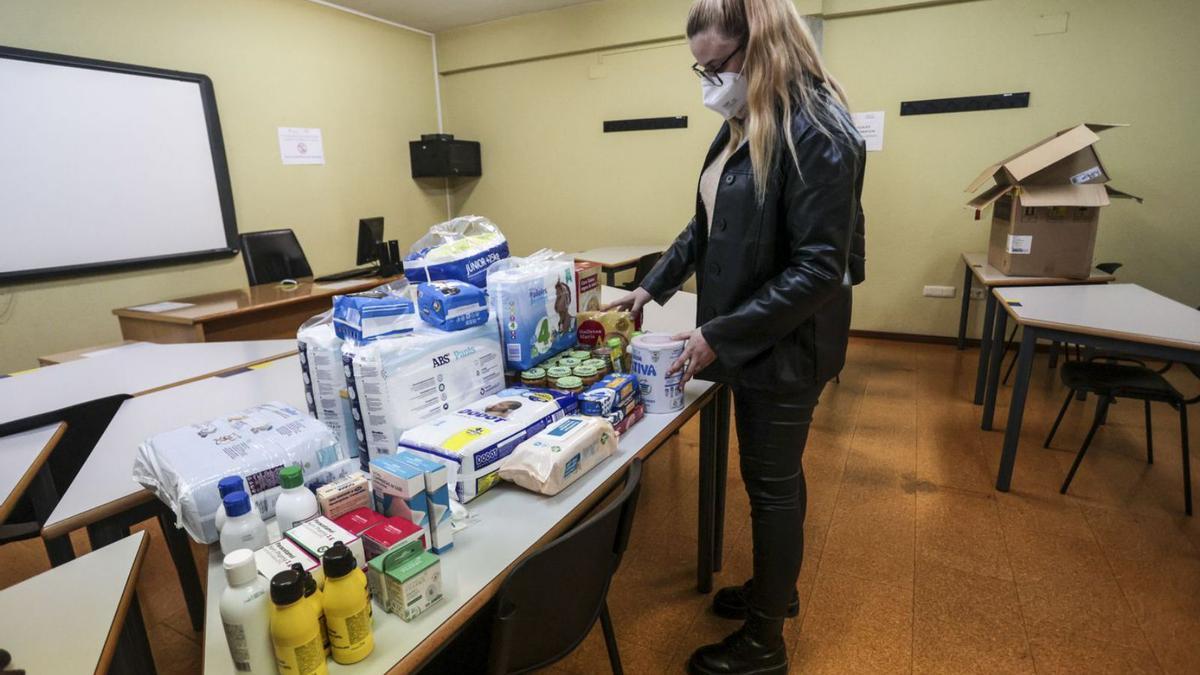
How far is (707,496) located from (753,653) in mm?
462

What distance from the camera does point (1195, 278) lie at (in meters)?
3.69

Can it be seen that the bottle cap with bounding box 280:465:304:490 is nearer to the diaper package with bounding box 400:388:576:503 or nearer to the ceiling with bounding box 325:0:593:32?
the diaper package with bounding box 400:388:576:503

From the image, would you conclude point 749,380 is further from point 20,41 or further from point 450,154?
point 450,154

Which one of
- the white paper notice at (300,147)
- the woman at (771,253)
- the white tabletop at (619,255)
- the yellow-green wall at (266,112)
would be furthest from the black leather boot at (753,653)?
the white paper notice at (300,147)

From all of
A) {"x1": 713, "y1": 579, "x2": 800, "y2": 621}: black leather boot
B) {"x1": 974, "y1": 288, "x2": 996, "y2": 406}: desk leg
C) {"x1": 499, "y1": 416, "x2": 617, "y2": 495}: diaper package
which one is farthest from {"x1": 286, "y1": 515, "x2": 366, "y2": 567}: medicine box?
{"x1": 974, "y1": 288, "x2": 996, "y2": 406}: desk leg

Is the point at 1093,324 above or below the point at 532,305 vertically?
below

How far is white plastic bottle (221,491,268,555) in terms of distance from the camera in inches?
31.8

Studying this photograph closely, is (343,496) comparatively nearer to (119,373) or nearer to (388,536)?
(388,536)

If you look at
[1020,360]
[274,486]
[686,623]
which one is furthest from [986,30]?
[274,486]

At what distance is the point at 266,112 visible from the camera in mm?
4496

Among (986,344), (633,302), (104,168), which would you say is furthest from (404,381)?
(104,168)

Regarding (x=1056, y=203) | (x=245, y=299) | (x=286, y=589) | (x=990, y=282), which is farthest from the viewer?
(x=245, y=299)

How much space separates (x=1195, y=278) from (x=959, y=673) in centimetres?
379

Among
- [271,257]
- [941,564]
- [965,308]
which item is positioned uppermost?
[271,257]
